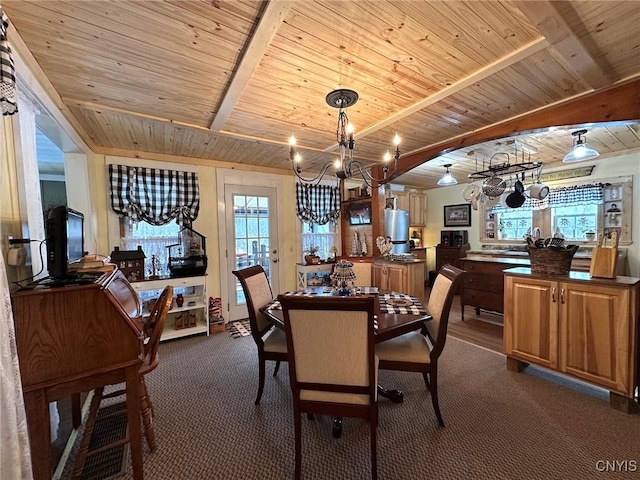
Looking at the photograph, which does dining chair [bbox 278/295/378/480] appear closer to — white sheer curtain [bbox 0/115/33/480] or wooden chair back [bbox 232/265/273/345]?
wooden chair back [bbox 232/265/273/345]

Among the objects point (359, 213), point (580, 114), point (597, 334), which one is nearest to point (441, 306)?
point (597, 334)

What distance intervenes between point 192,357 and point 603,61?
413cm

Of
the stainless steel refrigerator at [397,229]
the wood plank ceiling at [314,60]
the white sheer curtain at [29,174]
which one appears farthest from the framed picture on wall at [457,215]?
the white sheer curtain at [29,174]

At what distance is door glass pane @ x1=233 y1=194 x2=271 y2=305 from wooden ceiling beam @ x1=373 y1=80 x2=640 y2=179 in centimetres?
293

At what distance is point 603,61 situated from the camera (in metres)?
1.70

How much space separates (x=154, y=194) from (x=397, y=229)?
13.3ft

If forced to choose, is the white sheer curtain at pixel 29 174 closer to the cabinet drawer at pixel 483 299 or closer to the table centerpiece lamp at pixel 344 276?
the table centerpiece lamp at pixel 344 276

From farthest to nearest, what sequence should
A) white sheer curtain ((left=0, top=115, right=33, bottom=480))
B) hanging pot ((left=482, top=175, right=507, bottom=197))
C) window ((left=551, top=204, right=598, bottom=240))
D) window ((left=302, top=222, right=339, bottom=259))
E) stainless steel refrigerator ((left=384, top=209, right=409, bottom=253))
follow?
1. stainless steel refrigerator ((left=384, top=209, right=409, bottom=253))
2. window ((left=302, top=222, right=339, bottom=259))
3. window ((left=551, top=204, right=598, bottom=240))
4. hanging pot ((left=482, top=175, right=507, bottom=197))
5. white sheer curtain ((left=0, top=115, right=33, bottom=480))

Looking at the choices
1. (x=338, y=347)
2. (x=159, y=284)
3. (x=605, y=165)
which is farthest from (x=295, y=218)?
(x=605, y=165)

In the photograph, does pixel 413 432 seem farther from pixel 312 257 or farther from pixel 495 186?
pixel 495 186

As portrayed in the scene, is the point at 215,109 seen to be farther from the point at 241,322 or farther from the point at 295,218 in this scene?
the point at 241,322

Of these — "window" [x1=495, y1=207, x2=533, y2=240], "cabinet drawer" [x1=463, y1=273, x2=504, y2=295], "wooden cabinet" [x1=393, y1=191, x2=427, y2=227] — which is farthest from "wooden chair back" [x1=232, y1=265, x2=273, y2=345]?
"window" [x1=495, y1=207, x2=533, y2=240]

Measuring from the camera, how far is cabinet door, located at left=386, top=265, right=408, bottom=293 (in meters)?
3.76

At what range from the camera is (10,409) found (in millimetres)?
972
